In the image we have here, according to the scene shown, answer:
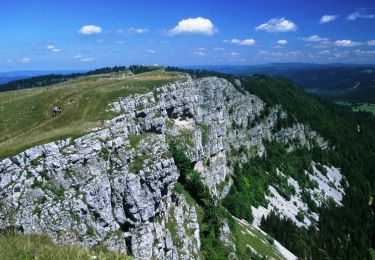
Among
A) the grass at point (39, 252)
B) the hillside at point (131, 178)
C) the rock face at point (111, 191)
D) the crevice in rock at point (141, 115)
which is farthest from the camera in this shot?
the crevice in rock at point (141, 115)

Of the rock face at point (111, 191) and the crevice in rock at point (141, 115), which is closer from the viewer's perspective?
the rock face at point (111, 191)

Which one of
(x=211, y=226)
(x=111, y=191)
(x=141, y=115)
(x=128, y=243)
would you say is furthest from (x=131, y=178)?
(x=211, y=226)

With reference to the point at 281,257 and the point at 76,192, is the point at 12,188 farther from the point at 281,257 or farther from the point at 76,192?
the point at 281,257

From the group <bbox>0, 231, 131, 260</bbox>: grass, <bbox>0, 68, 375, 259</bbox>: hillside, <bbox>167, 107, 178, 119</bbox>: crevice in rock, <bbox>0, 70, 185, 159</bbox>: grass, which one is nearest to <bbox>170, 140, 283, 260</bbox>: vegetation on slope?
<bbox>0, 68, 375, 259</bbox>: hillside

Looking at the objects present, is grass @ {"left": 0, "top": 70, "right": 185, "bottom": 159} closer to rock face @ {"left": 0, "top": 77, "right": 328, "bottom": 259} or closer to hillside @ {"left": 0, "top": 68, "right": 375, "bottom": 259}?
hillside @ {"left": 0, "top": 68, "right": 375, "bottom": 259}

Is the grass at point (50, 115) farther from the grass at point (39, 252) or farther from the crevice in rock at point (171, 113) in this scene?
the grass at point (39, 252)

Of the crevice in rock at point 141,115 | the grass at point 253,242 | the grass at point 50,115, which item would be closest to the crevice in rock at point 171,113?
the grass at point 50,115

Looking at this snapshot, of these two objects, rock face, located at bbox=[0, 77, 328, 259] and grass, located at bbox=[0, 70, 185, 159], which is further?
grass, located at bbox=[0, 70, 185, 159]
